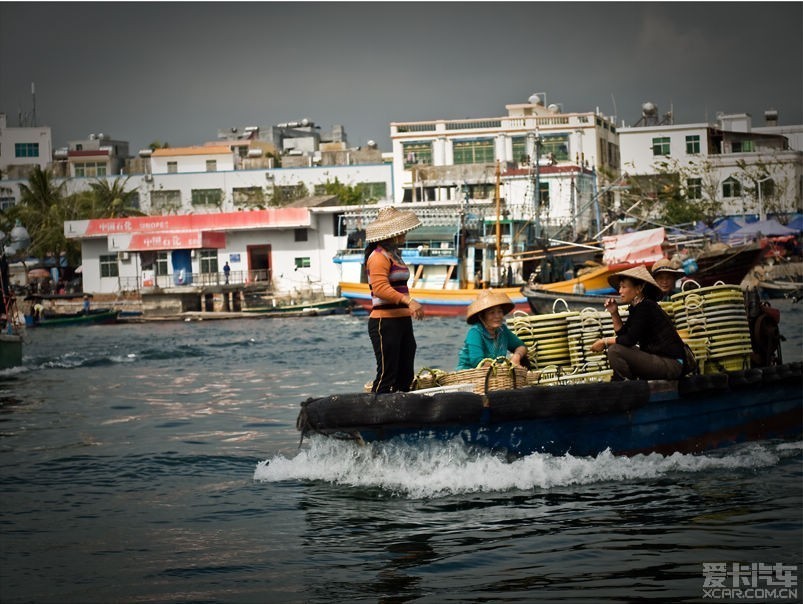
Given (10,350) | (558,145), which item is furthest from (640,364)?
(558,145)

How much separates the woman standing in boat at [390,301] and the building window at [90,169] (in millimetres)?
68503

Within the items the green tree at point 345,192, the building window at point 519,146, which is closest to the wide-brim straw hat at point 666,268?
the green tree at point 345,192

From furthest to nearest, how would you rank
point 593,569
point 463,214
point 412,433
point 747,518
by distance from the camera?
point 463,214, point 412,433, point 747,518, point 593,569

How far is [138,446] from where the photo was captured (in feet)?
42.3

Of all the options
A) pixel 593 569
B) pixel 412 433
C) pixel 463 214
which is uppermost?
pixel 463 214

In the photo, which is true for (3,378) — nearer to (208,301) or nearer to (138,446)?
(138,446)

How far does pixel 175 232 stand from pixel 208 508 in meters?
48.0

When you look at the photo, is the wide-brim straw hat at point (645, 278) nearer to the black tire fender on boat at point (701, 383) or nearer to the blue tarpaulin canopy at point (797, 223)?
the black tire fender on boat at point (701, 383)

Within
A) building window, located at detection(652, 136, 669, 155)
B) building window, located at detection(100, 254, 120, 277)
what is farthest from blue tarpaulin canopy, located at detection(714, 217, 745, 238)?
building window, located at detection(100, 254, 120, 277)

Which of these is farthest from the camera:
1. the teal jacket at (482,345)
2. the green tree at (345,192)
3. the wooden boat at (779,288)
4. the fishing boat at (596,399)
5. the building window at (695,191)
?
the green tree at (345,192)

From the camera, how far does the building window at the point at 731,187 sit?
5659 cm

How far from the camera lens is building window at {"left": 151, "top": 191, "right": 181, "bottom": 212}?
6869cm

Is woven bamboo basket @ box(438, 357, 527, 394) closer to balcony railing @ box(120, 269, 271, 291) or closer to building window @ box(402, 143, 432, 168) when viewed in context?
balcony railing @ box(120, 269, 271, 291)

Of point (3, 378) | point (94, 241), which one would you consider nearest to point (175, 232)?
point (94, 241)
